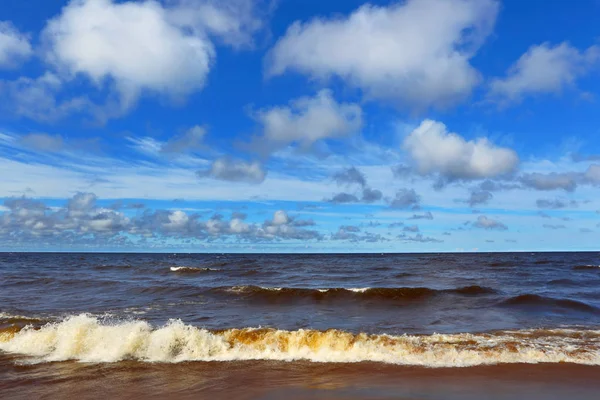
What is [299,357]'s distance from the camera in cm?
1012

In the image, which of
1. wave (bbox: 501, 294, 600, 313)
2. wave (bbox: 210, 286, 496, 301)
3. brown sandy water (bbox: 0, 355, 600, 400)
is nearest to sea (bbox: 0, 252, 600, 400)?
brown sandy water (bbox: 0, 355, 600, 400)

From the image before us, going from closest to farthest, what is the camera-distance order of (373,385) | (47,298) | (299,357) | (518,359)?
(373,385) < (518,359) < (299,357) < (47,298)

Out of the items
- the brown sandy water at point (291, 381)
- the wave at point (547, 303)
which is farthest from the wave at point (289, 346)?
the wave at point (547, 303)

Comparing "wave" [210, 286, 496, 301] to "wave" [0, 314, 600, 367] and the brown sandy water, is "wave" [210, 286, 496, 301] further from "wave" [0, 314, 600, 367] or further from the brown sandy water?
the brown sandy water

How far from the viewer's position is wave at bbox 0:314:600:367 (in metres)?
9.57

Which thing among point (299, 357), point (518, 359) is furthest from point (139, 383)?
point (518, 359)

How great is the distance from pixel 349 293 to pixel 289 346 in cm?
1195

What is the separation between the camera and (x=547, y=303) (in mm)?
18422

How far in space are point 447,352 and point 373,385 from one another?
2.79 meters

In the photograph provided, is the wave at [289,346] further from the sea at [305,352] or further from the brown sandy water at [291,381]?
the brown sandy water at [291,381]

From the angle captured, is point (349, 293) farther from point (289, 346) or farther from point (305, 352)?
point (305, 352)

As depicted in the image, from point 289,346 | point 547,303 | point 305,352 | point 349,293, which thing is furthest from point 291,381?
point 547,303

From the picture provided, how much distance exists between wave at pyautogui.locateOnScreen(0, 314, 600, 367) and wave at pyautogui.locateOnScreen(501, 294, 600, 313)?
20.0 ft

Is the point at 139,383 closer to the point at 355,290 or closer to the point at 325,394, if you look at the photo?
the point at 325,394
